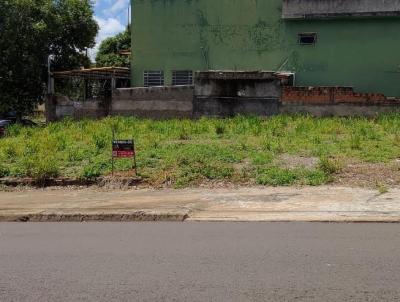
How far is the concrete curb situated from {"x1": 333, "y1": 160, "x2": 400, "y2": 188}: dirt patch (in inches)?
153

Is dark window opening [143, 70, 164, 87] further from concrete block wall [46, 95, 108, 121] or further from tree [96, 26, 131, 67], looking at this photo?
tree [96, 26, 131, 67]

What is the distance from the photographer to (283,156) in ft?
44.0

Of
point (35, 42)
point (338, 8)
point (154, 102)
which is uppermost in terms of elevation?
point (338, 8)

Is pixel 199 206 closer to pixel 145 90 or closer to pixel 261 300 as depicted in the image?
pixel 261 300

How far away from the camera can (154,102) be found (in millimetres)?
26203

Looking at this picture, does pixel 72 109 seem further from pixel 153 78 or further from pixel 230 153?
pixel 230 153

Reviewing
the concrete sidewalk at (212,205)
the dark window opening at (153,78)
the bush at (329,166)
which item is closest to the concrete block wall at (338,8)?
the dark window opening at (153,78)

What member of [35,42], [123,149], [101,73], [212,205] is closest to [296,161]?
[212,205]

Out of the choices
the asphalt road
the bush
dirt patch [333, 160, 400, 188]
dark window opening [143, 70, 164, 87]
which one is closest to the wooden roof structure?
dark window opening [143, 70, 164, 87]

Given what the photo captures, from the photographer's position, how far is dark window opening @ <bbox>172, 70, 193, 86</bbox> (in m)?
29.5

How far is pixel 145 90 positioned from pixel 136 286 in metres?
21.4

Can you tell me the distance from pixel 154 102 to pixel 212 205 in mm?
16891

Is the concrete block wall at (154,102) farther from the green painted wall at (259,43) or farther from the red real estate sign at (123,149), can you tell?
the red real estate sign at (123,149)

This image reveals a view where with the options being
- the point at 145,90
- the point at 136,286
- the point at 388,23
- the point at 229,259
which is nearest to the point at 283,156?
the point at 229,259
